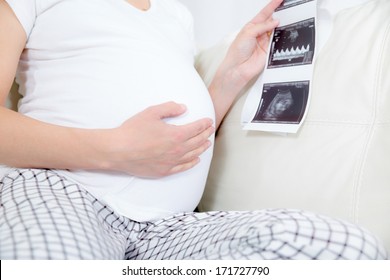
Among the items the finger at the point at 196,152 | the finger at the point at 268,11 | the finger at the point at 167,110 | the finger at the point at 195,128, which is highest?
the finger at the point at 268,11

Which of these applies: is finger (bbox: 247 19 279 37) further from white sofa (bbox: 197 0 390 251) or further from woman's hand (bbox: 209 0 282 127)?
white sofa (bbox: 197 0 390 251)

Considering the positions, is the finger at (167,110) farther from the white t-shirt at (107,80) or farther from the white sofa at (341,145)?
the white sofa at (341,145)

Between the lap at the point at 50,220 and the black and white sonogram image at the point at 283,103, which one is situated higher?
the black and white sonogram image at the point at 283,103

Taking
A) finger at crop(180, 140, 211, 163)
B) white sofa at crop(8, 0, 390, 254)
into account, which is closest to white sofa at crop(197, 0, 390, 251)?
white sofa at crop(8, 0, 390, 254)

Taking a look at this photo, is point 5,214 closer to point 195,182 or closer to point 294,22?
point 195,182

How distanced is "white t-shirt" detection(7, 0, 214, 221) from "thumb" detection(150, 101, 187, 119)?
0.02 metres

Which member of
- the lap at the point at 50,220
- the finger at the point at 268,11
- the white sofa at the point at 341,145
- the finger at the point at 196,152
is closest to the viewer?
the lap at the point at 50,220

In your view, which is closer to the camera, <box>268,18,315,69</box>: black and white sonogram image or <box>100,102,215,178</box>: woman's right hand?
<box>100,102,215,178</box>: woman's right hand

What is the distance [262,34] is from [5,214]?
27.1 inches

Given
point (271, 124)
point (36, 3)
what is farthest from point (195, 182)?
point (36, 3)

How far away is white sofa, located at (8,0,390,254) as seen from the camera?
0.78 m

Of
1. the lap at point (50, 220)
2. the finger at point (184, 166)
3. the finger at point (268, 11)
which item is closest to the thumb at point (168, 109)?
the finger at point (184, 166)

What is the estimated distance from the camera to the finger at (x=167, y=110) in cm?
83

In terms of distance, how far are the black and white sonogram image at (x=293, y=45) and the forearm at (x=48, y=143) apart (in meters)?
0.44
